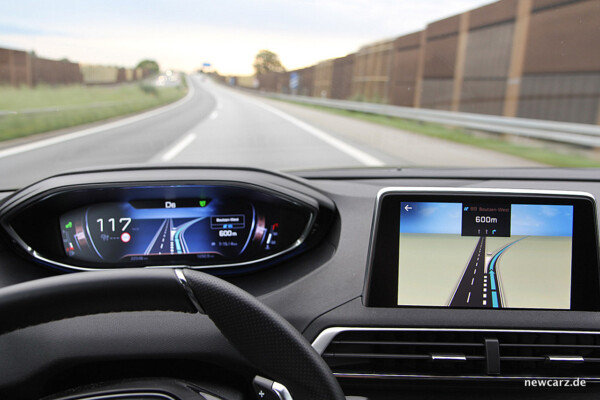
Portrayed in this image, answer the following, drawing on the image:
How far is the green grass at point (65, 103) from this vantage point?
2.93m

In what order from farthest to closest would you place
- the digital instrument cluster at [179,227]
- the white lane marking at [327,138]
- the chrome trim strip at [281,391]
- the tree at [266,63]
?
the white lane marking at [327,138], the tree at [266,63], the digital instrument cluster at [179,227], the chrome trim strip at [281,391]

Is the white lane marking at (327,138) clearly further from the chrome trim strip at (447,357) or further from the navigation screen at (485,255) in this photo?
the chrome trim strip at (447,357)

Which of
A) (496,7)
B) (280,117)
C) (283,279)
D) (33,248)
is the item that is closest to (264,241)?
(283,279)

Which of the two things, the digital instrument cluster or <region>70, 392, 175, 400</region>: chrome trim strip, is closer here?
<region>70, 392, 175, 400</region>: chrome trim strip

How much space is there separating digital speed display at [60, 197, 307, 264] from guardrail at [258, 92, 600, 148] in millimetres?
1512

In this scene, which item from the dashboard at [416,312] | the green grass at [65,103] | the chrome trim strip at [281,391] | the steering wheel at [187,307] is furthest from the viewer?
the green grass at [65,103]

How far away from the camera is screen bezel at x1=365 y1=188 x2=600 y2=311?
237 centimetres

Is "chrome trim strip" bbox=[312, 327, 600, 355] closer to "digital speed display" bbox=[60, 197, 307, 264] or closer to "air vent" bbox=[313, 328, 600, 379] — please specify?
"air vent" bbox=[313, 328, 600, 379]

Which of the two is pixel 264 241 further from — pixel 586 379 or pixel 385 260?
pixel 586 379

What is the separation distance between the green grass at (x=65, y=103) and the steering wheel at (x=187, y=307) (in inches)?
73.8

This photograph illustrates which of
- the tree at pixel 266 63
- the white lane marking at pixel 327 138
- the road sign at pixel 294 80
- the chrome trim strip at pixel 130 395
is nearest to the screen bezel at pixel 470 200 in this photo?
the chrome trim strip at pixel 130 395

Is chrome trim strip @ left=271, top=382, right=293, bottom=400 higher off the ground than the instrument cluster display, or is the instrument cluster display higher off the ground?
the instrument cluster display

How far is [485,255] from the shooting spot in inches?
94.2

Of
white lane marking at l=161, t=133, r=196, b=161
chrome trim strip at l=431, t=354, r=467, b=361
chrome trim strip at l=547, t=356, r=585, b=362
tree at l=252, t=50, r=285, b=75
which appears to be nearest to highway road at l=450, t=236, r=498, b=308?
chrome trim strip at l=431, t=354, r=467, b=361
